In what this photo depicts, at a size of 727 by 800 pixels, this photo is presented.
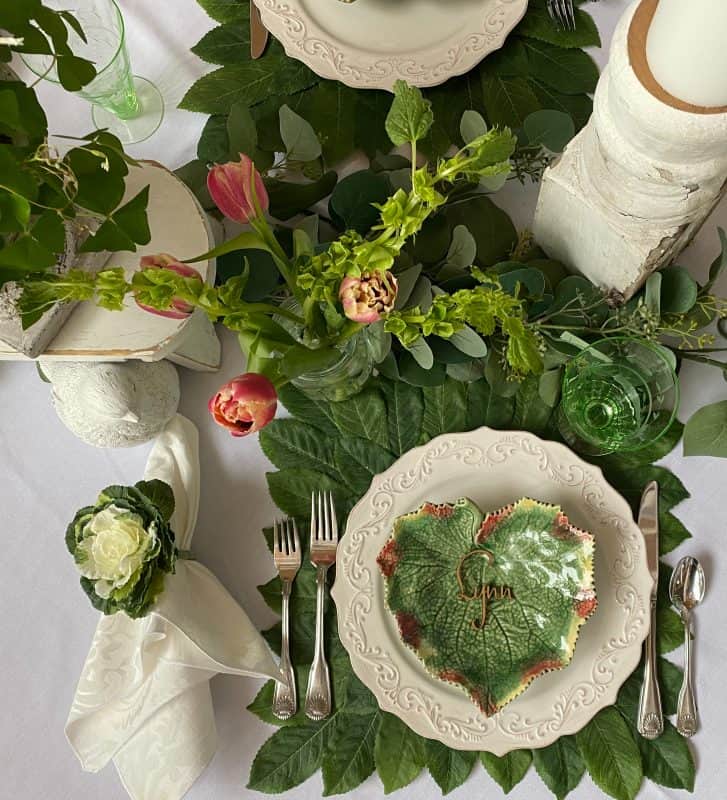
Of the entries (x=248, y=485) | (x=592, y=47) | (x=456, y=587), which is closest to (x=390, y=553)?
(x=456, y=587)

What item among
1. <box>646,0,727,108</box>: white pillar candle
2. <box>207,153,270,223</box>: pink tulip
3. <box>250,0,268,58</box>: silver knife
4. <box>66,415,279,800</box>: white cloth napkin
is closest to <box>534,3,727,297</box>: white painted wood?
A: <box>646,0,727,108</box>: white pillar candle

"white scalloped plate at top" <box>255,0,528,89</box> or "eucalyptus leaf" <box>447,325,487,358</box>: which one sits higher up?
"white scalloped plate at top" <box>255,0,528,89</box>

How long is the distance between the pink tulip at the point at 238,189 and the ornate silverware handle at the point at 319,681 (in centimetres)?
38

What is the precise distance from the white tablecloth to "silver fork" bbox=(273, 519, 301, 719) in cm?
3

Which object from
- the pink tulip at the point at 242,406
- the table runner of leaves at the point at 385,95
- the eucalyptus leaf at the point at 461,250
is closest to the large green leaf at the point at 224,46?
the table runner of leaves at the point at 385,95

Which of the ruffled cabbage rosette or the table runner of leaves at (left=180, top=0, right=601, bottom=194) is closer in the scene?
the ruffled cabbage rosette

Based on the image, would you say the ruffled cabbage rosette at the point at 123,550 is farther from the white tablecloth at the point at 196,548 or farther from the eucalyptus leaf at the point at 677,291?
the eucalyptus leaf at the point at 677,291

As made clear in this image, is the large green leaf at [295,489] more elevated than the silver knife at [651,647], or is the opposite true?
the large green leaf at [295,489]

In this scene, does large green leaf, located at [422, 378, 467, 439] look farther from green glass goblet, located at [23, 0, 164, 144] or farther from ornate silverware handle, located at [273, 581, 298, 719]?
green glass goblet, located at [23, 0, 164, 144]

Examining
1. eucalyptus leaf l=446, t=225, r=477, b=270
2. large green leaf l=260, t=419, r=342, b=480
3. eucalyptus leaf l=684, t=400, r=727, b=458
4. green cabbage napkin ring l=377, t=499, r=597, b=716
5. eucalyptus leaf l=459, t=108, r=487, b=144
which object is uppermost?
eucalyptus leaf l=459, t=108, r=487, b=144

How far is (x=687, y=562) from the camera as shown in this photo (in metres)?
0.72

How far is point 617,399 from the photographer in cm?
74

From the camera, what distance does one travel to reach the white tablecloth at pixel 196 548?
73cm

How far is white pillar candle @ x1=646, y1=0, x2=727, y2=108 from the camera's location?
42cm
